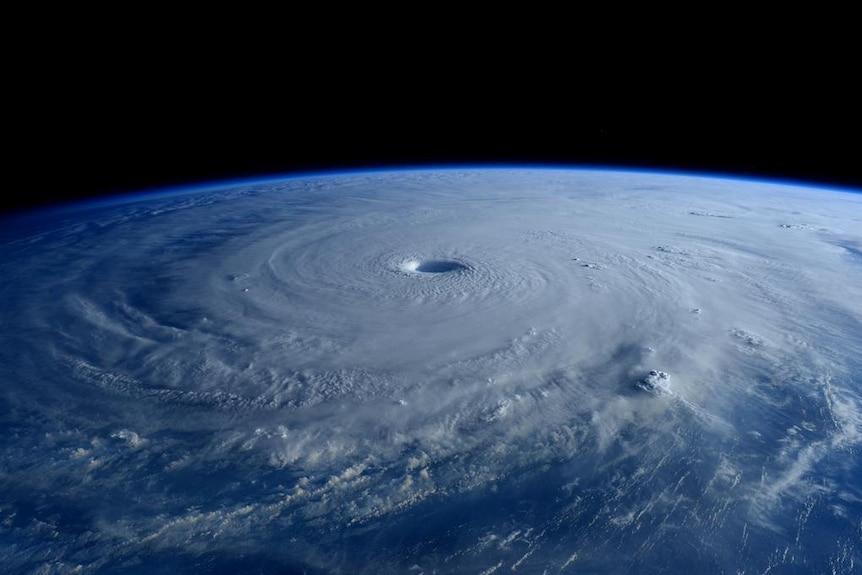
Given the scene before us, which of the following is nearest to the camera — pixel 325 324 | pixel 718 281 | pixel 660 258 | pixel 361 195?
pixel 325 324

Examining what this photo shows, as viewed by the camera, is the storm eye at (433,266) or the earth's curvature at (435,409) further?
the storm eye at (433,266)

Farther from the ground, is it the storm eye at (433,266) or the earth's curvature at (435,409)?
the storm eye at (433,266)

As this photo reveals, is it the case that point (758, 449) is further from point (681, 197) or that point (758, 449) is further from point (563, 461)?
point (681, 197)

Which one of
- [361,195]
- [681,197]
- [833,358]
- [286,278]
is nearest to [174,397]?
[286,278]

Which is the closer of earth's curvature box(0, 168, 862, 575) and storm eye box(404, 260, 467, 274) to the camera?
earth's curvature box(0, 168, 862, 575)

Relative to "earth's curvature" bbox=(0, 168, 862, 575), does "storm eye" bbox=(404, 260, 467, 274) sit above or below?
above

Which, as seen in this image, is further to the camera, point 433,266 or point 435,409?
point 433,266

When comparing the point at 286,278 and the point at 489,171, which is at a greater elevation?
the point at 489,171

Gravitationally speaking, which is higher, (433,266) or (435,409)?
(433,266)
